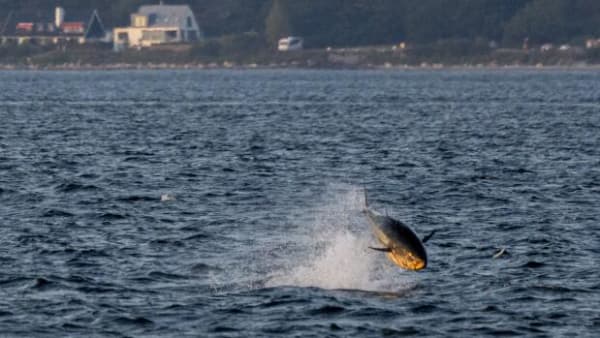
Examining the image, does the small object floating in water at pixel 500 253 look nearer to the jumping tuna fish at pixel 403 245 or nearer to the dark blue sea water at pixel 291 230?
the dark blue sea water at pixel 291 230

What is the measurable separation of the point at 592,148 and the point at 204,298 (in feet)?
139

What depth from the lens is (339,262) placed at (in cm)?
3441

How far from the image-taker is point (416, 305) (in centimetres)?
2938

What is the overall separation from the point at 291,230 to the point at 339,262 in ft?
20.1

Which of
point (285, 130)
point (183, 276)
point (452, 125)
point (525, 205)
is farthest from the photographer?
point (452, 125)

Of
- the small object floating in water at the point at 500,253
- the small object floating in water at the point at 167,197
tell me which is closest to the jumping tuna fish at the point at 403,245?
the small object floating in water at the point at 500,253

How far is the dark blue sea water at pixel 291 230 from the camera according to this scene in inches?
1118

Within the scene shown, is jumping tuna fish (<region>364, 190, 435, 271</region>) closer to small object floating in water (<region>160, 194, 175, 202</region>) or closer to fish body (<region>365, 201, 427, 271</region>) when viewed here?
fish body (<region>365, 201, 427, 271</region>)

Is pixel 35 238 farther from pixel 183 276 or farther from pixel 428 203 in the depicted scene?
pixel 428 203

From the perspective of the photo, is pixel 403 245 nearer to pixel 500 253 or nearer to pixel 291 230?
pixel 500 253

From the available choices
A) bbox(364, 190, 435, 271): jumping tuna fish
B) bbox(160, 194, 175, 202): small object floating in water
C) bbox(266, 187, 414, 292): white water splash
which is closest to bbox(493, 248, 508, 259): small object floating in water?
bbox(266, 187, 414, 292): white water splash

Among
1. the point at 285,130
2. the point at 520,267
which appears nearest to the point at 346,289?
the point at 520,267

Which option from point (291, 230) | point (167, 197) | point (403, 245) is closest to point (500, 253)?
point (291, 230)

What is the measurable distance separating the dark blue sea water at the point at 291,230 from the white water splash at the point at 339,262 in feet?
0.28
